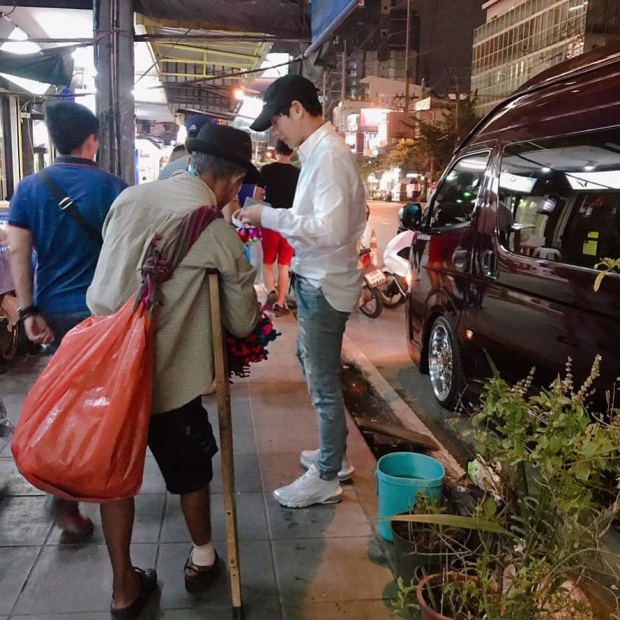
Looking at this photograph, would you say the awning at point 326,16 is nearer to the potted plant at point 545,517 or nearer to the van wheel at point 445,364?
the van wheel at point 445,364

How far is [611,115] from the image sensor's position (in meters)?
3.07

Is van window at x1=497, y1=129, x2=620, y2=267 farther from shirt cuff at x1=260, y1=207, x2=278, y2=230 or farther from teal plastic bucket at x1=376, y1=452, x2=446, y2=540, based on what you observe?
shirt cuff at x1=260, y1=207, x2=278, y2=230

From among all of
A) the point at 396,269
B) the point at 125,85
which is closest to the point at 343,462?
the point at 125,85

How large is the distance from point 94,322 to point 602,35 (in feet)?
143

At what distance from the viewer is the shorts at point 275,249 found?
312 inches

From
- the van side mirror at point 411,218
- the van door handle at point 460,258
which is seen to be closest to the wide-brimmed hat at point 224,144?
the van door handle at point 460,258

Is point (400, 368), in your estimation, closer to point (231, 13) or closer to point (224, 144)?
point (231, 13)

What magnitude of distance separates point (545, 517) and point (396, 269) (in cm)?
748

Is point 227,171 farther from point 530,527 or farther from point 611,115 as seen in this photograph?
point 611,115

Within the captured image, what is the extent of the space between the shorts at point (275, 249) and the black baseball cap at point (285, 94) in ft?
15.6

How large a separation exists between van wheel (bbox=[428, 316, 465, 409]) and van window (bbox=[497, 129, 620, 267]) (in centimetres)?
117

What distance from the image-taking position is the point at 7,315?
220 inches

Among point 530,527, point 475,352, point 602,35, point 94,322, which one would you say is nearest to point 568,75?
point 475,352

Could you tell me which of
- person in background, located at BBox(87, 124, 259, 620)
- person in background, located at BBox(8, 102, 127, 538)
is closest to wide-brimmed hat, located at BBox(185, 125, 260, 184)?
person in background, located at BBox(87, 124, 259, 620)
